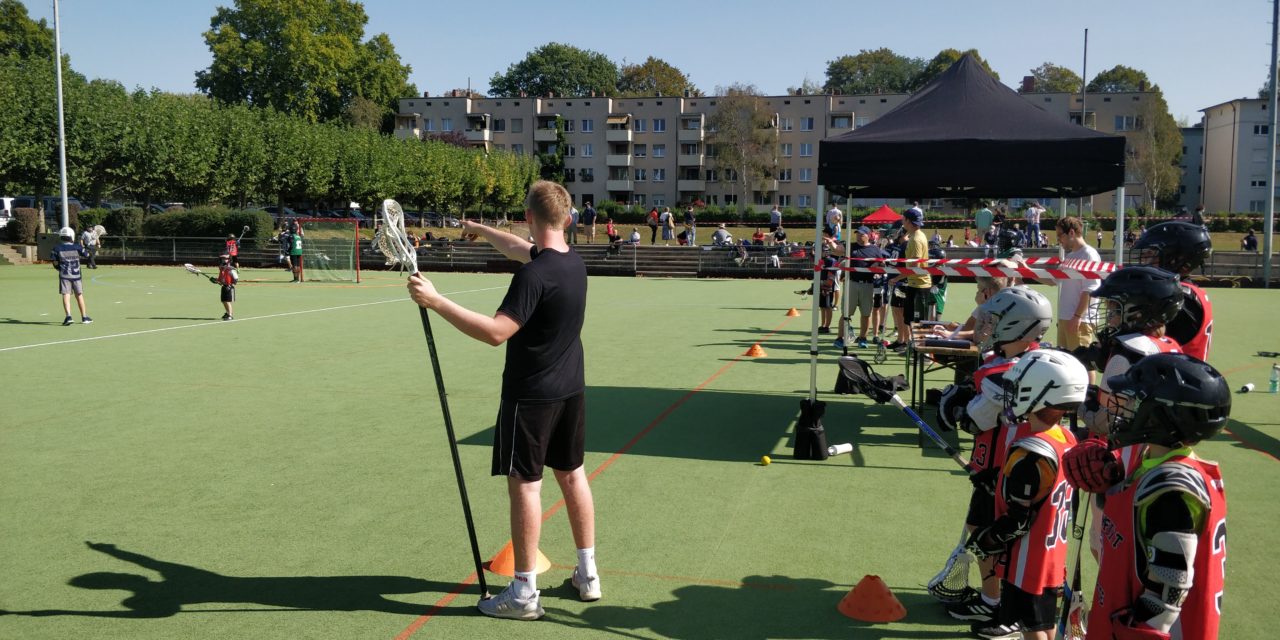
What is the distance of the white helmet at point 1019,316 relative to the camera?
14.2ft

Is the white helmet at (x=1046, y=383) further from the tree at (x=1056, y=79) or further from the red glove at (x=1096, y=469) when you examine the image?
the tree at (x=1056, y=79)

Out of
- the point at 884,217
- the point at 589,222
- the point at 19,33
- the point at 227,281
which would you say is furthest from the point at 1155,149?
the point at 19,33

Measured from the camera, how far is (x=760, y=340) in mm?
15273

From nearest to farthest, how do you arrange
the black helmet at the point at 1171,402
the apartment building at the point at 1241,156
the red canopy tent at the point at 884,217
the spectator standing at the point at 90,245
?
the black helmet at the point at 1171,402 → the red canopy tent at the point at 884,217 → the spectator standing at the point at 90,245 → the apartment building at the point at 1241,156

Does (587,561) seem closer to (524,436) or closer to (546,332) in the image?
(524,436)

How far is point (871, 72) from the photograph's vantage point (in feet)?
391

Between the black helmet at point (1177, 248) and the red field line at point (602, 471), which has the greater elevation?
the black helmet at point (1177, 248)

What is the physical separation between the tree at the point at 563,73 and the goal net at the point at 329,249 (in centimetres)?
7856

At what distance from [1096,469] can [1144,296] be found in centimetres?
118

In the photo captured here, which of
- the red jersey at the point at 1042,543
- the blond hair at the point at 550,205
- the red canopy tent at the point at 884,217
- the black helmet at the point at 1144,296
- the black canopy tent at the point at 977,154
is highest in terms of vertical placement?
the red canopy tent at the point at 884,217

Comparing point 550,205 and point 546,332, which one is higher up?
point 550,205

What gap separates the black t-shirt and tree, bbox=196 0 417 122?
71.9 meters

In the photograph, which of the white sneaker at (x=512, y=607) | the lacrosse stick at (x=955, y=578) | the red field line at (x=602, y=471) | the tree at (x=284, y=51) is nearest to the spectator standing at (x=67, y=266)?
the red field line at (x=602, y=471)

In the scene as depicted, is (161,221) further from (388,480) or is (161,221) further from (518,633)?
(518,633)
